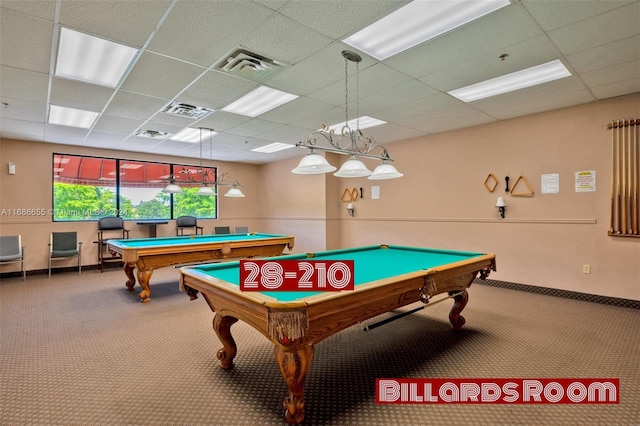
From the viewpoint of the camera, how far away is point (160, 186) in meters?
7.84

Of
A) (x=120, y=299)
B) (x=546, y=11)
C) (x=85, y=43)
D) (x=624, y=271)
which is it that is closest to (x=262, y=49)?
(x=85, y=43)

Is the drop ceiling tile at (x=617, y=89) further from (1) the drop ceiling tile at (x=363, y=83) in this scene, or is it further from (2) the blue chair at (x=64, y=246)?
(2) the blue chair at (x=64, y=246)

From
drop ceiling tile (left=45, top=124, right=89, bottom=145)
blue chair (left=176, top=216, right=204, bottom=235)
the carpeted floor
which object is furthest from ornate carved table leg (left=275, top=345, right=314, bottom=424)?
blue chair (left=176, top=216, right=204, bottom=235)

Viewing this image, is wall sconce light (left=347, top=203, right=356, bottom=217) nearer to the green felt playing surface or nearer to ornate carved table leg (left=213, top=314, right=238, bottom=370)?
the green felt playing surface

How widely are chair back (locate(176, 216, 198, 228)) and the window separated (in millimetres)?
435

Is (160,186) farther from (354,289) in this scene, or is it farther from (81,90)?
(354,289)

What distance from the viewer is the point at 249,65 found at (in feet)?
10.2

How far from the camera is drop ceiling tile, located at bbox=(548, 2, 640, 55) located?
2.32 metres

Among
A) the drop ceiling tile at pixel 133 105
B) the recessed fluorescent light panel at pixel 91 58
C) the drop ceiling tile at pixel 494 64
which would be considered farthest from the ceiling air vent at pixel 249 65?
the drop ceiling tile at pixel 494 64
